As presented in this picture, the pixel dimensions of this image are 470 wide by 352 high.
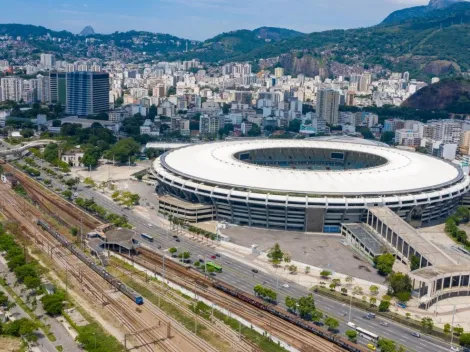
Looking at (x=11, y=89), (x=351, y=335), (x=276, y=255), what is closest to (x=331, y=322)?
(x=351, y=335)

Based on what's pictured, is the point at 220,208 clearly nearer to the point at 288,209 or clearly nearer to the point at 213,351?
the point at 288,209

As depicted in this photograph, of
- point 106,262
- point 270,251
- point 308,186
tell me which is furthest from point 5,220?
point 308,186

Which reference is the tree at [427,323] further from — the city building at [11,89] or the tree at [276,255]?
the city building at [11,89]

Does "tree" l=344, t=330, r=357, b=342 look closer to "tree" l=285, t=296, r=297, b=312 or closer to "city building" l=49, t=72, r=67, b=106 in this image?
"tree" l=285, t=296, r=297, b=312

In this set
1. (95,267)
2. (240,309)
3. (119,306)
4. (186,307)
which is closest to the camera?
(240,309)

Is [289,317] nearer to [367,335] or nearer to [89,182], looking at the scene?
[367,335]

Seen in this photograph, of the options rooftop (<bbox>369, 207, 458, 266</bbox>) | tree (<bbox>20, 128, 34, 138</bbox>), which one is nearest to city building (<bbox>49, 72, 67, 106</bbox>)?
tree (<bbox>20, 128, 34, 138</bbox>)

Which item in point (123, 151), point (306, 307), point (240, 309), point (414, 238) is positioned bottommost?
point (240, 309)
